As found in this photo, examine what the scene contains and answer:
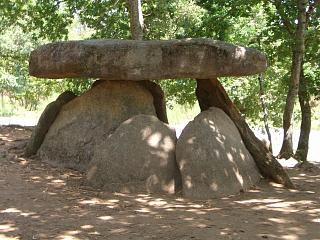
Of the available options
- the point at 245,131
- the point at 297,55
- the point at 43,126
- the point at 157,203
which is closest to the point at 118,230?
the point at 157,203

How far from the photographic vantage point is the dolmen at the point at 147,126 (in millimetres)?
6426

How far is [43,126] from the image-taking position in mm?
8203

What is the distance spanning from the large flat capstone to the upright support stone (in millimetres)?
1112

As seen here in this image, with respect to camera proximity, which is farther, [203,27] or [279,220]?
[203,27]

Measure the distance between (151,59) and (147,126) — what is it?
1.03 meters

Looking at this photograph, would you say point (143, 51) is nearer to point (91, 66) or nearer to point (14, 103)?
point (91, 66)

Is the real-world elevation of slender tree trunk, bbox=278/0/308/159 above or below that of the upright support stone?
above

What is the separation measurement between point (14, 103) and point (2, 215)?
1262 inches

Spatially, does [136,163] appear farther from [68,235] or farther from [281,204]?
[68,235]

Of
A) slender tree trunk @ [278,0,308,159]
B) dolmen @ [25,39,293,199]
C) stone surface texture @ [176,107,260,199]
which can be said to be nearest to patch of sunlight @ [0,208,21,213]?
dolmen @ [25,39,293,199]

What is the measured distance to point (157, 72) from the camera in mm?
7254

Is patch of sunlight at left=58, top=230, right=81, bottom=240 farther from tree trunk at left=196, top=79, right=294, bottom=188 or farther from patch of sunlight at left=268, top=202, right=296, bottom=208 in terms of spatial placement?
tree trunk at left=196, top=79, right=294, bottom=188

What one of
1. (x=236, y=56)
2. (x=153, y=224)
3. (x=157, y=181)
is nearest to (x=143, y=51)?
(x=236, y=56)

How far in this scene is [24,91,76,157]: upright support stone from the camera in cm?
807
